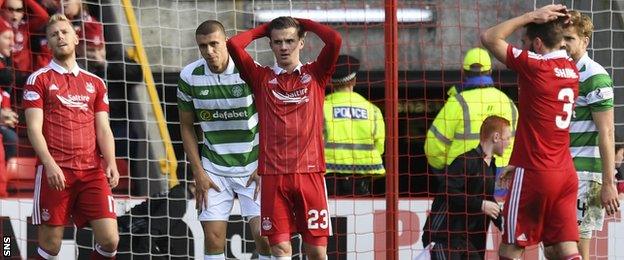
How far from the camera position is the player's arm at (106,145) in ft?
32.6

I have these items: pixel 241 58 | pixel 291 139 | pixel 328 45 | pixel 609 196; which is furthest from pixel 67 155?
pixel 609 196

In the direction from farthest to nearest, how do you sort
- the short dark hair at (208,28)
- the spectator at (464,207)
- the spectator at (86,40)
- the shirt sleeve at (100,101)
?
the spectator at (86,40), the spectator at (464,207), the shirt sleeve at (100,101), the short dark hair at (208,28)

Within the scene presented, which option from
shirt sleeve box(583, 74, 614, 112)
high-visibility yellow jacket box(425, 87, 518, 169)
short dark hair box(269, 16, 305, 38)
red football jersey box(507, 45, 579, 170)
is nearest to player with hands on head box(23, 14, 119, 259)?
short dark hair box(269, 16, 305, 38)

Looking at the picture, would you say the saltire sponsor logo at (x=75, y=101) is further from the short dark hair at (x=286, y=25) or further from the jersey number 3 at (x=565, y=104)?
the jersey number 3 at (x=565, y=104)

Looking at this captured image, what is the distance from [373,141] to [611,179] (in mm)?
2910

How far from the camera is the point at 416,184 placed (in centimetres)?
1199

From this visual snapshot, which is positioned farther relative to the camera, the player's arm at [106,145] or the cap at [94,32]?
the cap at [94,32]

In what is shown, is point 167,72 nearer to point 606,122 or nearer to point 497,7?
point 497,7

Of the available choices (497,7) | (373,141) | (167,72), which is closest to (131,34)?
(167,72)

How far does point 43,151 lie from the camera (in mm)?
9672

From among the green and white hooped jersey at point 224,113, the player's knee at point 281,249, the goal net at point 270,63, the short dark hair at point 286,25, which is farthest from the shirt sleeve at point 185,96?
the goal net at point 270,63

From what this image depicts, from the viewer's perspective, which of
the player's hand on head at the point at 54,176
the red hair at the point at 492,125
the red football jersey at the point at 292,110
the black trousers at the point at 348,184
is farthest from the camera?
the black trousers at the point at 348,184

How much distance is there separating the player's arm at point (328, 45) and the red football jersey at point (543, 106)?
111 cm

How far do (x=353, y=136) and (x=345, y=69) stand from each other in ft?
1.80
